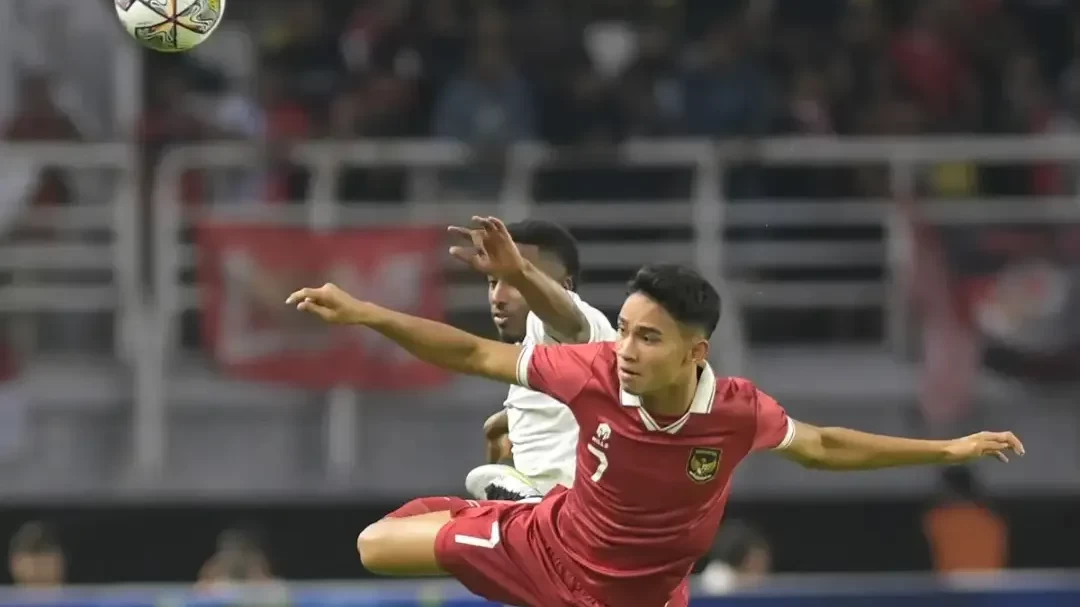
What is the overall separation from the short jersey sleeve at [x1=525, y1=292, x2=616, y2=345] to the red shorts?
21.3 inches

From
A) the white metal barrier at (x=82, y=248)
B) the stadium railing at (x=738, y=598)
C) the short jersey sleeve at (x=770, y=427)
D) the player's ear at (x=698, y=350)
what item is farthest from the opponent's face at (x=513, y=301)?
the white metal barrier at (x=82, y=248)

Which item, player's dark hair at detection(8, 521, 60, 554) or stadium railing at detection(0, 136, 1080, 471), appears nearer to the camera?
player's dark hair at detection(8, 521, 60, 554)

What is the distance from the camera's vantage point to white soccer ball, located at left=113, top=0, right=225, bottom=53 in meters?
7.52

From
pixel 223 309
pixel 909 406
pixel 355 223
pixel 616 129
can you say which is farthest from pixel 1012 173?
pixel 223 309

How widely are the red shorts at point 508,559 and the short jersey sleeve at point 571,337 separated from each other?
54 cm

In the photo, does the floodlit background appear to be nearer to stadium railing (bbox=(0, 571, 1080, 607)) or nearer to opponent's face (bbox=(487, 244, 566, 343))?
stadium railing (bbox=(0, 571, 1080, 607))

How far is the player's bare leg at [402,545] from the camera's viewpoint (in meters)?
6.46

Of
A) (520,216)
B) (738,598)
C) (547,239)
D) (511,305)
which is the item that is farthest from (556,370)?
(520,216)

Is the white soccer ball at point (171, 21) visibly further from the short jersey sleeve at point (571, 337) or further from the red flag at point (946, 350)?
the red flag at point (946, 350)

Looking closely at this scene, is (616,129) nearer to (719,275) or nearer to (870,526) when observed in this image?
(719,275)

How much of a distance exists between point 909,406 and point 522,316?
223 inches

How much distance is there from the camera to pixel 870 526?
39.3 feet

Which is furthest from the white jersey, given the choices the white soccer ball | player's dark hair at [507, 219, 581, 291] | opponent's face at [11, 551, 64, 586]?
opponent's face at [11, 551, 64, 586]

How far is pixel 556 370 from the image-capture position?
6.07 metres
